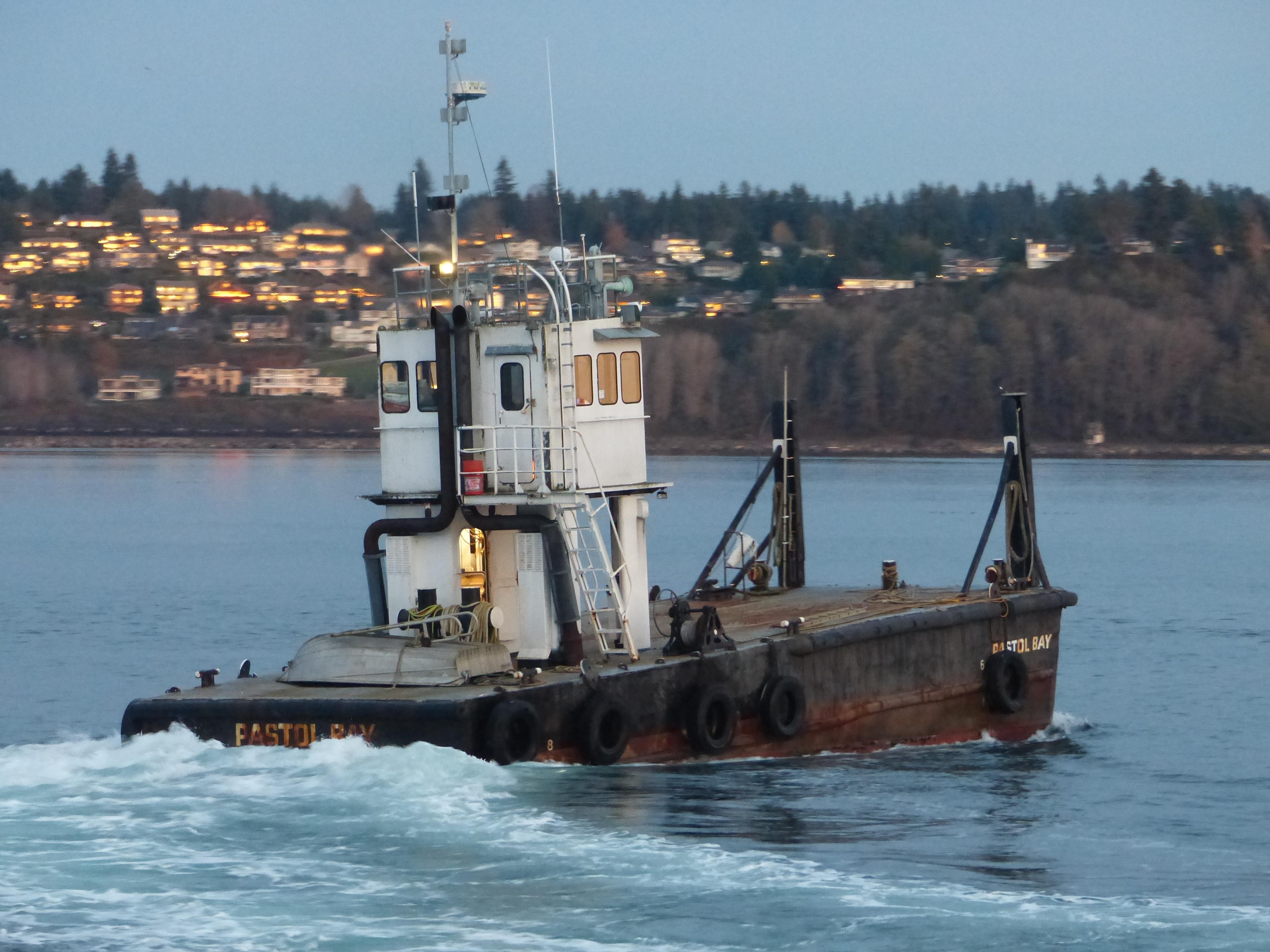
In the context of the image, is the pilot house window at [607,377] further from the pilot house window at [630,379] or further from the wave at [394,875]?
the wave at [394,875]

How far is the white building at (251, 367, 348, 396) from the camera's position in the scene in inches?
6329

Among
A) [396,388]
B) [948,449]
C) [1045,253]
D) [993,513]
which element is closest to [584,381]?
[396,388]

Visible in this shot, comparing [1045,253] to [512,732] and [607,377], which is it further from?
[512,732]

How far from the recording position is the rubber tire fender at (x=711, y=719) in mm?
19625

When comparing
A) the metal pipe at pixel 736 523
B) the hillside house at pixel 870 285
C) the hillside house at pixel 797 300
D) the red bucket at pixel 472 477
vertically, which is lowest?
the metal pipe at pixel 736 523

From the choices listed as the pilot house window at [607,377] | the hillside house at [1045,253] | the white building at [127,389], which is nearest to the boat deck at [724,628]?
the pilot house window at [607,377]

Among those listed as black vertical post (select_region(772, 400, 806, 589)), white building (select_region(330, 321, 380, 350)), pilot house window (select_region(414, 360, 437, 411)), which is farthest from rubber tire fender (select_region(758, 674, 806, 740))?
white building (select_region(330, 321, 380, 350))

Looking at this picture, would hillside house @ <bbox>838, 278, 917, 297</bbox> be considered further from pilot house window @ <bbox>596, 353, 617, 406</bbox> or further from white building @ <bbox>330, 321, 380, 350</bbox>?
pilot house window @ <bbox>596, 353, 617, 406</bbox>

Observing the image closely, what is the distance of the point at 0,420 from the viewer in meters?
163

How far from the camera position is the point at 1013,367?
135 meters

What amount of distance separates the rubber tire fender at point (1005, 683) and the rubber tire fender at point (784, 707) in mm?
3998

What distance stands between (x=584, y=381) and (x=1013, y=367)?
388 ft

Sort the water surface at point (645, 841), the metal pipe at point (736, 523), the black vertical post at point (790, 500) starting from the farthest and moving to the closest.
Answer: the black vertical post at point (790, 500) < the metal pipe at point (736, 523) < the water surface at point (645, 841)

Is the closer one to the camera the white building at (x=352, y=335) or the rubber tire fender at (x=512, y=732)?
the rubber tire fender at (x=512, y=732)
